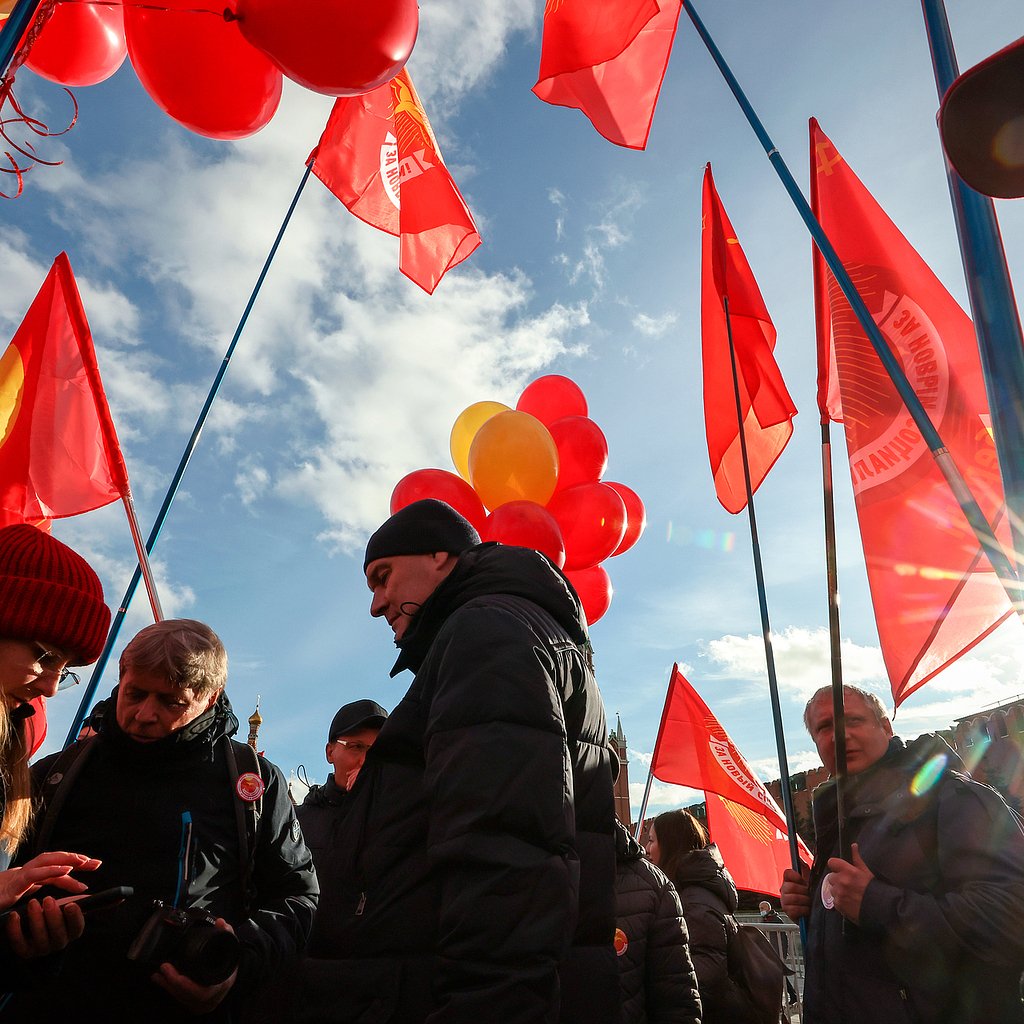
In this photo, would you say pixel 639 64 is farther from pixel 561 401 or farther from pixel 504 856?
pixel 504 856

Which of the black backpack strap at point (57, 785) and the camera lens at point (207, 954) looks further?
the black backpack strap at point (57, 785)

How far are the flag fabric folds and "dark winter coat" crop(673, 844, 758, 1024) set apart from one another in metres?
2.42

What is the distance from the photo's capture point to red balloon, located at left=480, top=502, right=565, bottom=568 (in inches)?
157

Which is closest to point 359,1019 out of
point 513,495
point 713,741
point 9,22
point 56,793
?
point 56,793

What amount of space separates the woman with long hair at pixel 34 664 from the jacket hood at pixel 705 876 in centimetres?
269

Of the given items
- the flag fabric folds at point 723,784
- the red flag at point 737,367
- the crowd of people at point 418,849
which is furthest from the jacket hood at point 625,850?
the flag fabric folds at point 723,784

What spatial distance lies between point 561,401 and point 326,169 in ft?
6.28

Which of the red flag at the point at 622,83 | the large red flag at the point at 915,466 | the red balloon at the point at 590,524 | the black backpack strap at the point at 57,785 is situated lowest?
the black backpack strap at the point at 57,785

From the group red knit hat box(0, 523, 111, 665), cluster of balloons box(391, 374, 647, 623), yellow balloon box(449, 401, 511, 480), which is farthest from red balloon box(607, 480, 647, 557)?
red knit hat box(0, 523, 111, 665)

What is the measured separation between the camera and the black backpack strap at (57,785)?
175 cm

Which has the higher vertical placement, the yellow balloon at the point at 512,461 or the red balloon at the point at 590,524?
the yellow balloon at the point at 512,461

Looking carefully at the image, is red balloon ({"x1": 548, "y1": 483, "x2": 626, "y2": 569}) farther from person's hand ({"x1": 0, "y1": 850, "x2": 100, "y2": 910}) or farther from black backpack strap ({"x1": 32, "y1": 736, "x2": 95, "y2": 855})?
person's hand ({"x1": 0, "y1": 850, "x2": 100, "y2": 910})

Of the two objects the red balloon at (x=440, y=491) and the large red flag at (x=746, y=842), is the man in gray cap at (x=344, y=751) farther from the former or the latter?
the large red flag at (x=746, y=842)

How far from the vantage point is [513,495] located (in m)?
4.34
